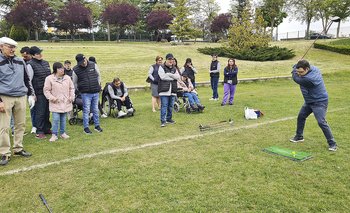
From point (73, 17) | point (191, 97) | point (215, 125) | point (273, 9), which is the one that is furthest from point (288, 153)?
point (273, 9)

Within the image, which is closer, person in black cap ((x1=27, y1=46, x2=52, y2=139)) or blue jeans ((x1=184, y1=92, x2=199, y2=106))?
person in black cap ((x1=27, y1=46, x2=52, y2=139))

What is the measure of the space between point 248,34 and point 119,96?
24367mm

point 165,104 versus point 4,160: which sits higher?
point 165,104

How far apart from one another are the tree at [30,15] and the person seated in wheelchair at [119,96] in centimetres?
3396

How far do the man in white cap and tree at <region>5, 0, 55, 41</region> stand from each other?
119 ft

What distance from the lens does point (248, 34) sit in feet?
93.4

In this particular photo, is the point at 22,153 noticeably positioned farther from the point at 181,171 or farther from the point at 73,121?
the point at 181,171

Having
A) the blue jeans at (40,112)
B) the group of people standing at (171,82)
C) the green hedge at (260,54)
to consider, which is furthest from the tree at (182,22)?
the blue jeans at (40,112)

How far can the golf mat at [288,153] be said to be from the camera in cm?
418

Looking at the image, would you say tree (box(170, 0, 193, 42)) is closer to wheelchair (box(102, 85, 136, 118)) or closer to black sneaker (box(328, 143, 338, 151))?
wheelchair (box(102, 85, 136, 118))

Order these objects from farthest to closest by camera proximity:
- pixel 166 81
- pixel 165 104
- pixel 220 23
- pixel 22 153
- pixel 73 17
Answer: pixel 220 23 < pixel 73 17 < pixel 165 104 < pixel 166 81 < pixel 22 153

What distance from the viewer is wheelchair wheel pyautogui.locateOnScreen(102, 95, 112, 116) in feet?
27.5

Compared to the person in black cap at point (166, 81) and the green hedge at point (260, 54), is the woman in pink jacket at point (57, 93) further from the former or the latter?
the green hedge at point (260, 54)

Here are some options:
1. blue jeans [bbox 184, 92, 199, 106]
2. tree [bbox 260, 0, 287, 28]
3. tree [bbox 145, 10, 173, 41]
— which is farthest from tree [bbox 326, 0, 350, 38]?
blue jeans [bbox 184, 92, 199, 106]
